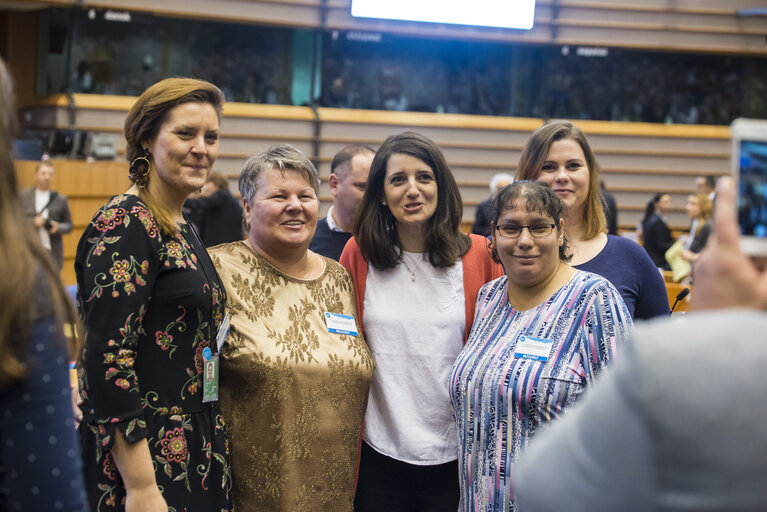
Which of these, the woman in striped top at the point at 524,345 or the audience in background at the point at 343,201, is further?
the audience in background at the point at 343,201

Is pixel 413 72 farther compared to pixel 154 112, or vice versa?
pixel 413 72

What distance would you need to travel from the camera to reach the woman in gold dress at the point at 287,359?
205 centimetres

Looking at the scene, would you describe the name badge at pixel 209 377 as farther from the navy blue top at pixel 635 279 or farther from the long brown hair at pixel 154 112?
the navy blue top at pixel 635 279

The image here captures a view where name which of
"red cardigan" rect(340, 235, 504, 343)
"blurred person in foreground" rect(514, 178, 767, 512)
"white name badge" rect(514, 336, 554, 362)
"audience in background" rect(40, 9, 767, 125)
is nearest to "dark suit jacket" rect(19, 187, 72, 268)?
"audience in background" rect(40, 9, 767, 125)

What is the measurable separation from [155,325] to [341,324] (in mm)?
594

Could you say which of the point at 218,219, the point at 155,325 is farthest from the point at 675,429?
the point at 218,219

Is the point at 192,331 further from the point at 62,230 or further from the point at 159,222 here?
the point at 62,230

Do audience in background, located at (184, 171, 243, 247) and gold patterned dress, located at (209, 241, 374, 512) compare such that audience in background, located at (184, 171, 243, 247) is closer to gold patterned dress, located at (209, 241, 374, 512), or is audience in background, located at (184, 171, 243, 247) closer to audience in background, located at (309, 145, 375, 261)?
audience in background, located at (309, 145, 375, 261)

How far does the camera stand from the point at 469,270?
7.89ft

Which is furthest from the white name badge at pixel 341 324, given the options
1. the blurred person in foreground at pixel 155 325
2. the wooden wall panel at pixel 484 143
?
the wooden wall panel at pixel 484 143

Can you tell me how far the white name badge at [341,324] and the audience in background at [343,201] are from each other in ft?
3.71

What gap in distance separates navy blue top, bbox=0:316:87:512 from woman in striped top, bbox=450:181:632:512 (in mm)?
1171

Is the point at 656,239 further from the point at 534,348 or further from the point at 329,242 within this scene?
the point at 534,348

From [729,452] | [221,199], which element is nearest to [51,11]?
[221,199]
